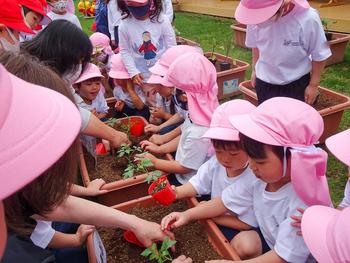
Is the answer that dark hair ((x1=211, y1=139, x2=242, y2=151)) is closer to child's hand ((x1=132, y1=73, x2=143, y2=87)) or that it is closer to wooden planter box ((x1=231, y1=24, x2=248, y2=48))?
child's hand ((x1=132, y1=73, x2=143, y2=87))

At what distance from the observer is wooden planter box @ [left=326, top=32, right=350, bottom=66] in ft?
16.0

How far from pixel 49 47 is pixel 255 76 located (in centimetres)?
182

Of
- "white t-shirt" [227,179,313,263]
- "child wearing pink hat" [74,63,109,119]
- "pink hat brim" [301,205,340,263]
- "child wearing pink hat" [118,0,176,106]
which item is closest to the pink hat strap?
"white t-shirt" [227,179,313,263]

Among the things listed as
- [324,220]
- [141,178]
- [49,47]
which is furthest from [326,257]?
[49,47]

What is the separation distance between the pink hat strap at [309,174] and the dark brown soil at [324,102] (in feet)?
6.42

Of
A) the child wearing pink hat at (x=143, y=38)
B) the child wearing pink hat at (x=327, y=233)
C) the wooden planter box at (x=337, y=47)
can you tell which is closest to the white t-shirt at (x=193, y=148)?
the child wearing pink hat at (x=327, y=233)

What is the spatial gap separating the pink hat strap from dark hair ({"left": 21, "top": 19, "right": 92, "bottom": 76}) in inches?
59.1

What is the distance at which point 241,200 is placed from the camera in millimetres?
1916

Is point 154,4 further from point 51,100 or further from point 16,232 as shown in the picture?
point 51,100

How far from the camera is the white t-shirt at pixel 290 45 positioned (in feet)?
8.73

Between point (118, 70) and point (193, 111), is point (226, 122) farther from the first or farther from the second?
point (118, 70)

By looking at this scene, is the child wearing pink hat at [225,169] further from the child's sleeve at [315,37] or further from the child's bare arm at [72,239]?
the child's sleeve at [315,37]

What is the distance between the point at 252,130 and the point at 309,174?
304mm

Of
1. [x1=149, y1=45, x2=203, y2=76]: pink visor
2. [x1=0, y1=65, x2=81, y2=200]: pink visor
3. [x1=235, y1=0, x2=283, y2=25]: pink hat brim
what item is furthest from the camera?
[x1=149, y1=45, x2=203, y2=76]: pink visor
